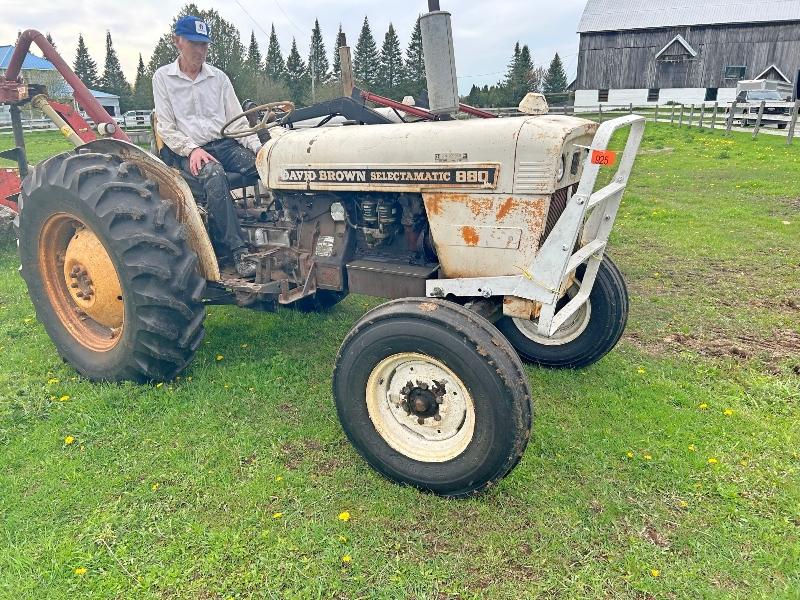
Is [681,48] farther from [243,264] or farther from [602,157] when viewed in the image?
[602,157]

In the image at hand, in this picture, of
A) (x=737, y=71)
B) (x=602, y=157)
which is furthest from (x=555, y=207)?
(x=737, y=71)

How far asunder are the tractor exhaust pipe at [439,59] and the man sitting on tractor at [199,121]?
160 cm

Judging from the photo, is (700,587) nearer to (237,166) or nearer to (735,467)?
(735,467)

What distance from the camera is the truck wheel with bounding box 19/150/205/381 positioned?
3768 millimetres

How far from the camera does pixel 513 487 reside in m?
3.08

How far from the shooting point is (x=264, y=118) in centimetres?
421

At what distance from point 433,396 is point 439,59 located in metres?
2.07

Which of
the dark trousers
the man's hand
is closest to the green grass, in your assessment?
the dark trousers

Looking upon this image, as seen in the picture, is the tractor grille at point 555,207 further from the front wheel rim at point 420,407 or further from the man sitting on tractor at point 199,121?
the man sitting on tractor at point 199,121

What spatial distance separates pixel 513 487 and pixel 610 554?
1.89 ft

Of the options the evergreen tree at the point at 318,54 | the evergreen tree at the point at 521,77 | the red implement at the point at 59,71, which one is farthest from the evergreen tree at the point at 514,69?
the red implement at the point at 59,71

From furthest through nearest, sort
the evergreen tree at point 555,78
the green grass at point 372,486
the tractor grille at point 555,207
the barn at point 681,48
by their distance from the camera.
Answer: the evergreen tree at point 555,78 → the barn at point 681,48 → the tractor grille at point 555,207 → the green grass at point 372,486

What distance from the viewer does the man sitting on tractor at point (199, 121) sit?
4.32 m

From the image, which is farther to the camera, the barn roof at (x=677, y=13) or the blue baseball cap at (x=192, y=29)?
the barn roof at (x=677, y=13)
